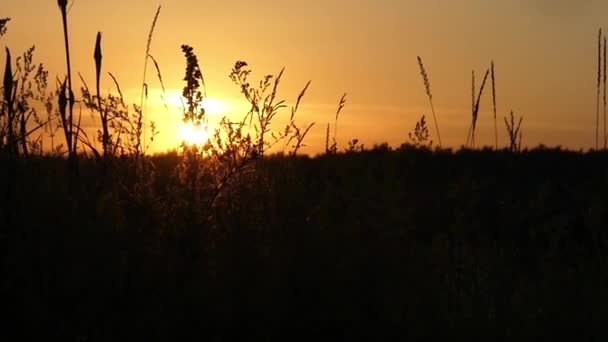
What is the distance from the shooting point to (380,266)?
13.6 feet

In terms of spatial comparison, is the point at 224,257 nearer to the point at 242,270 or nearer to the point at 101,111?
the point at 242,270

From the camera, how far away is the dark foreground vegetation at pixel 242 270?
148 inches

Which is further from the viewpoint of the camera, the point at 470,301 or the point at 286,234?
the point at 470,301

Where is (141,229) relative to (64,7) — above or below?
below

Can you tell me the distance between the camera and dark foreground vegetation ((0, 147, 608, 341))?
12.3 ft

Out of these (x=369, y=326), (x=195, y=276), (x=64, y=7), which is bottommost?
(x=369, y=326)

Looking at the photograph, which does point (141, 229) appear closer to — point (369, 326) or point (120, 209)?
point (120, 209)

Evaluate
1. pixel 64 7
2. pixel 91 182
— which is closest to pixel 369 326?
pixel 91 182

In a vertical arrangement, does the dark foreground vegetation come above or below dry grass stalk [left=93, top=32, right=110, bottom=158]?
below

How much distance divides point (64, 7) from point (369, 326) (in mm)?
2318

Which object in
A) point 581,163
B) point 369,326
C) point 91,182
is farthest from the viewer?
point 581,163

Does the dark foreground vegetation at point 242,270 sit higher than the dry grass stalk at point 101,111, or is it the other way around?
the dry grass stalk at point 101,111

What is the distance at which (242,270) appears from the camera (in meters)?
3.88

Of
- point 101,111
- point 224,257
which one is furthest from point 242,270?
point 101,111
